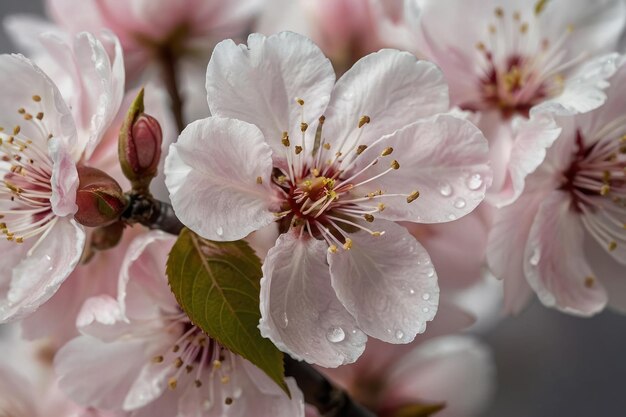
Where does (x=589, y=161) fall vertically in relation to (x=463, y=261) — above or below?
above

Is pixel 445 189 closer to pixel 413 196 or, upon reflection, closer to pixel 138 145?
pixel 413 196

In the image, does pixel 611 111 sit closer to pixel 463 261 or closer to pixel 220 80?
pixel 463 261

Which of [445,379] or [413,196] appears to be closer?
[413,196]

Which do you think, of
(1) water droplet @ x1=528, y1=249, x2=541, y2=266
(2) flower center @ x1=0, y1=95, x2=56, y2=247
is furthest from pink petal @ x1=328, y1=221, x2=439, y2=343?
(2) flower center @ x1=0, y1=95, x2=56, y2=247

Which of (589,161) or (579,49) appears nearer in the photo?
(589,161)

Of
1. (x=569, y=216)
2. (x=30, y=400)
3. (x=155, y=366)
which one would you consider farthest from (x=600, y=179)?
(x=30, y=400)

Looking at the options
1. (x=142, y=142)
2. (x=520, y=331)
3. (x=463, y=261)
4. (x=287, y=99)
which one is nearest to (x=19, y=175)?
(x=142, y=142)

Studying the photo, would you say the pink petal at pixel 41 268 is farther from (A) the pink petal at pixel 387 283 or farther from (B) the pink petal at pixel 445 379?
(B) the pink petal at pixel 445 379
